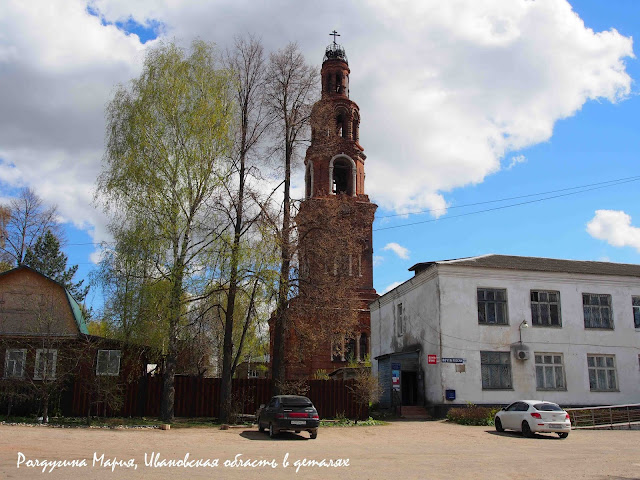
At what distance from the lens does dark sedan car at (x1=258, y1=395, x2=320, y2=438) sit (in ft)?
56.8

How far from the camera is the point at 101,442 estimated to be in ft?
Result: 50.6

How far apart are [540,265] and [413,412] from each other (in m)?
10.9

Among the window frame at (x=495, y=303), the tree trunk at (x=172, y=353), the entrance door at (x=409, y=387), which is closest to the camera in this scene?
the tree trunk at (x=172, y=353)

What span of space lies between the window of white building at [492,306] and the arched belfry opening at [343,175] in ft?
65.9

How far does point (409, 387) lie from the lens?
2962 centimetres

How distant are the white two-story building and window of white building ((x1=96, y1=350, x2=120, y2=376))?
534 inches

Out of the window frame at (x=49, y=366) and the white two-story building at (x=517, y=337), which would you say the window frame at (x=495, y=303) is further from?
the window frame at (x=49, y=366)

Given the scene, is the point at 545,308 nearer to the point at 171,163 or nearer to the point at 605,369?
the point at 605,369

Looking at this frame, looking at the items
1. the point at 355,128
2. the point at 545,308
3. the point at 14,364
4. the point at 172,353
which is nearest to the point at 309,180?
the point at 355,128

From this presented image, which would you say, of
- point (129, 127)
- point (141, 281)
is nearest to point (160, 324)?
point (141, 281)

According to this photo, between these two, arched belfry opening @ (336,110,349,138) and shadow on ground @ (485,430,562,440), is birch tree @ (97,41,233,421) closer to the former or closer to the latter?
shadow on ground @ (485,430,562,440)

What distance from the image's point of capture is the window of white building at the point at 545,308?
2823 centimetres

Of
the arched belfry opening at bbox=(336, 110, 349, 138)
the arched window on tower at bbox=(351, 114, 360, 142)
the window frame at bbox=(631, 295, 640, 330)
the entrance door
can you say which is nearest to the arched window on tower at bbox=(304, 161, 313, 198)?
the arched belfry opening at bbox=(336, 110, 349, 138)

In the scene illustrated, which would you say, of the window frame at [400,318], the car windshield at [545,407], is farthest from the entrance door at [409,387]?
the car windshield at [545,407]
